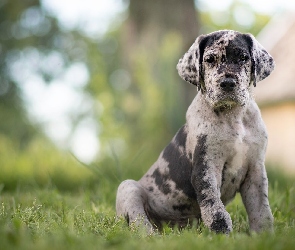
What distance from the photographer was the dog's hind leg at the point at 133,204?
406cm

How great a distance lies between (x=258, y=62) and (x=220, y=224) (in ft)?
4.18

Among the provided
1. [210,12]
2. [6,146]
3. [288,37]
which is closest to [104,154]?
[6,146]

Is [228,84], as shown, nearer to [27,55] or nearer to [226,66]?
[226,66]

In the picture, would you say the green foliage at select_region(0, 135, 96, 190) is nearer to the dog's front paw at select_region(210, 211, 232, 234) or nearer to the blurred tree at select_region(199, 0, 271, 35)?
the dog's front paw at select_region(210, 211, 232, 234)

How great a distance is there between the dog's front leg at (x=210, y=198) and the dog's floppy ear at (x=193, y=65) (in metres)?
0.64

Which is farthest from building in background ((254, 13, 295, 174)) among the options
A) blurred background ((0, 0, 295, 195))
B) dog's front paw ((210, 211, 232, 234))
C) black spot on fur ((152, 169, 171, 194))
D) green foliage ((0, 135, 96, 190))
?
dog's front paw ((210, 211, 232, 234))

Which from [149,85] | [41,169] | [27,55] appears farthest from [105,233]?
[27,55]

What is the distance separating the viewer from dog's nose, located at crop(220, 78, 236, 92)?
3674mm

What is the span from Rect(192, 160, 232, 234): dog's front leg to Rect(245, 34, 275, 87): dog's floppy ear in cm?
78

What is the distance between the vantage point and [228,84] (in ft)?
12.1

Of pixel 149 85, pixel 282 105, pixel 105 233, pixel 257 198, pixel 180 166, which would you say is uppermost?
pixel 149 85

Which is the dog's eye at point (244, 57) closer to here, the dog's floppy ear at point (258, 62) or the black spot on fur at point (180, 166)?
the dog's floppy ear at point (258, 62)

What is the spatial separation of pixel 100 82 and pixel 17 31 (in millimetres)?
9684

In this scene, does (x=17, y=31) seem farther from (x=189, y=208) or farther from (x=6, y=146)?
(x=189, y=208)
